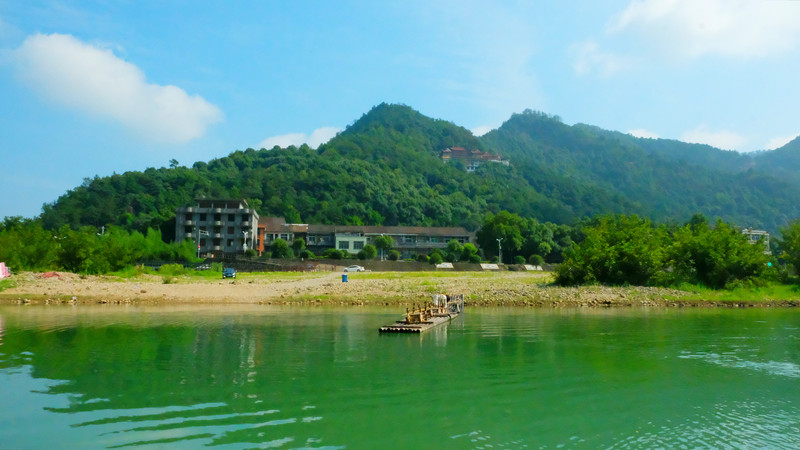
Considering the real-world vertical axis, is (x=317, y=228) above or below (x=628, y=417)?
above

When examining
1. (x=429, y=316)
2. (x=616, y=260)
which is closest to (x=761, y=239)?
(x=616, y=260)

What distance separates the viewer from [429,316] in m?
27.3

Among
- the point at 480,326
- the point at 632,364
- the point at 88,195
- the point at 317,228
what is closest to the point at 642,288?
the point at 480,326

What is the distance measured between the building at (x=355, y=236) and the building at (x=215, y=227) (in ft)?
20.7

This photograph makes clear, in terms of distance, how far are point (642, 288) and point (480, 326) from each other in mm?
19841

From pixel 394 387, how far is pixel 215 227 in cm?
9776

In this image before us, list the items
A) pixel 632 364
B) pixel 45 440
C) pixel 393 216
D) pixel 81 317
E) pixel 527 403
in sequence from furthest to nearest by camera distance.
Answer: pixel 393 216
pixel 81 317
pixel 632 364
pixel 527 403
pixel 45 440

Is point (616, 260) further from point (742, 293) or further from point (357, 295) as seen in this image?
point (357, 295)

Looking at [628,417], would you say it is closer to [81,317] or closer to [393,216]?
[81,317]

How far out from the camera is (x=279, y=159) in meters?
169

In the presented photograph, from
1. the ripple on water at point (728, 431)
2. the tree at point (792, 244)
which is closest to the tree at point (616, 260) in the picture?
the tree at point (792, 244)

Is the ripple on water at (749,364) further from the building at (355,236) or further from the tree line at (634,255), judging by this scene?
the building at (355,236)

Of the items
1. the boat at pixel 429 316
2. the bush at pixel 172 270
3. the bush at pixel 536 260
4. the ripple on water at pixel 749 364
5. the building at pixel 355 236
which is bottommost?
the ripple on water at pixel 749 364

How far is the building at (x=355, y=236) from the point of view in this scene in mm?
111125
